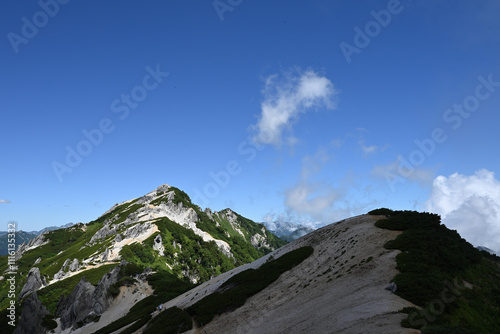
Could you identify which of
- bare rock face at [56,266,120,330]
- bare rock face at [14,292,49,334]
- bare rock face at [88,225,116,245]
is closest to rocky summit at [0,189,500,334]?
bare rock face at [14,292,49,334]

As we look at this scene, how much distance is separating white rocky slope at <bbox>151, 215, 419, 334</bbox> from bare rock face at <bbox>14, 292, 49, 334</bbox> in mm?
57382

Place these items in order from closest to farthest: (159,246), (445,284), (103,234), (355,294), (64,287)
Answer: (445,284)
(355,294)
(64,287)
(159,246)
(103,234)

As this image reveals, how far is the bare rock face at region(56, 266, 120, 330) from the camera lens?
216 ft

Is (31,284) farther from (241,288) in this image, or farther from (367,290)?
(367,290)

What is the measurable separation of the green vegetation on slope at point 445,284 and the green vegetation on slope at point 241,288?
14.7 meters

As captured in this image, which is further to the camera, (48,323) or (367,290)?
(48,323)

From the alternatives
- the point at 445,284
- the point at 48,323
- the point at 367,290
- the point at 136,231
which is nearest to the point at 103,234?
the point at 136,231

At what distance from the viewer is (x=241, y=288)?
37.7 meters

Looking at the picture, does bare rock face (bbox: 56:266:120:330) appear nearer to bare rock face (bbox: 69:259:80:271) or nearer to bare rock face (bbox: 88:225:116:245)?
bare rock face (bbox: 69:259:80:271)

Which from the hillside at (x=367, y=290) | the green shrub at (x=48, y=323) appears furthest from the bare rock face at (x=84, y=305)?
the hillside at (x=367, y=290)

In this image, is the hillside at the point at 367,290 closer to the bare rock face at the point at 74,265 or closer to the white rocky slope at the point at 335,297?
the white rocky slope at the point at 335,297

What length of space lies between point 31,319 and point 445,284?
84023 millimetres

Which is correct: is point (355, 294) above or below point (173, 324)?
below

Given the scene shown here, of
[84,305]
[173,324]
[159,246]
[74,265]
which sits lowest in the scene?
[173,324]
